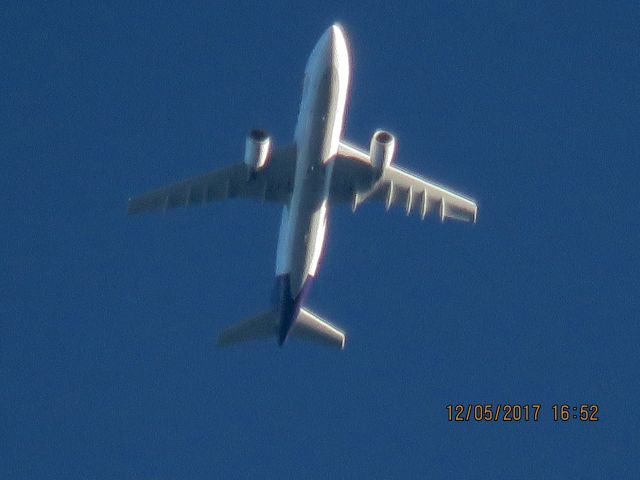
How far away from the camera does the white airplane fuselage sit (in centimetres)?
4212

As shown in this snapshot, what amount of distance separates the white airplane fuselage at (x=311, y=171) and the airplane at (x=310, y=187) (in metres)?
0.03

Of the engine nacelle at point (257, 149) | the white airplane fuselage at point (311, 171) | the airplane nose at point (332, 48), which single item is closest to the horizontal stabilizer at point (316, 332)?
the white airplane fuselage at point (311, 171)

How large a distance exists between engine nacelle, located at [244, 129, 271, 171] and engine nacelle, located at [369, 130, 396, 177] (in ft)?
12.4

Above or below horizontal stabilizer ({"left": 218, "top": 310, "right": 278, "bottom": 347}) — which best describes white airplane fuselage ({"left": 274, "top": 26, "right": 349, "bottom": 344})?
above

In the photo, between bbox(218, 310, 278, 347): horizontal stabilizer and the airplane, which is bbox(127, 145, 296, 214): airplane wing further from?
bbox(218, 310, 278, 347): horizontal stabilizer

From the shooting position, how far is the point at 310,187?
44.1m

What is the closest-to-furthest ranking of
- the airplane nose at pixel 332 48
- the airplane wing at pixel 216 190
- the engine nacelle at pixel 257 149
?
the airplane nose at pixel 332 48
the engine nacelle at pixel 257 149
the airplane wing at pixel 216 190

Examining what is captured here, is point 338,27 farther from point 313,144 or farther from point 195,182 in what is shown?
point 195,182

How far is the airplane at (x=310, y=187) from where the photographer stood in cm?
4256

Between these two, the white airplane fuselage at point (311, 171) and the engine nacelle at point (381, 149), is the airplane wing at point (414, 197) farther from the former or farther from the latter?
the white airplane fuselage at point (311, 171)

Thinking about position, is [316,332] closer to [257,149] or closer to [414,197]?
[414,197]

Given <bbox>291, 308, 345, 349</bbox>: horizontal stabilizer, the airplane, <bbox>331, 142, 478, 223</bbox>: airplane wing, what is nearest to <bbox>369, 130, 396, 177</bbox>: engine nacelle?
the airplane

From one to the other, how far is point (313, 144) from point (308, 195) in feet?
7.19

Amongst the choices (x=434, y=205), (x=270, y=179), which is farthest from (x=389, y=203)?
(x=270, y=179)
